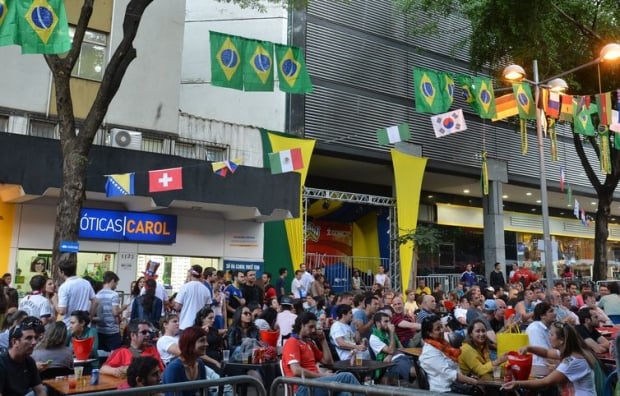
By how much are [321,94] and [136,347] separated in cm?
1469

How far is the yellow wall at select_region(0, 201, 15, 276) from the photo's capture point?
541 inches

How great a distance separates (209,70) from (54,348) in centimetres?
1433

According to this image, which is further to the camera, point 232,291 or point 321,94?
point 321,94

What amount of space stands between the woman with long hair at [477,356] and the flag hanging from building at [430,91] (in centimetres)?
1002

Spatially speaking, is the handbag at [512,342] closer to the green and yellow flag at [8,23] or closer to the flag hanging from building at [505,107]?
the green and yellow flag at [8,23]

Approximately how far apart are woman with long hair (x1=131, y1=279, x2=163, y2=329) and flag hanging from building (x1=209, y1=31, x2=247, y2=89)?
17.2 feet

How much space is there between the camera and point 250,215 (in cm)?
1714

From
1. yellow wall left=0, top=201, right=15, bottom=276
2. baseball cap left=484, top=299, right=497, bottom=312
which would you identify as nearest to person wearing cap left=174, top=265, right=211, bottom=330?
baseball cap left=484, top=299, right=497, bottom=312

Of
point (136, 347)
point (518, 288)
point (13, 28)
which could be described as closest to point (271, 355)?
point (136, 347)

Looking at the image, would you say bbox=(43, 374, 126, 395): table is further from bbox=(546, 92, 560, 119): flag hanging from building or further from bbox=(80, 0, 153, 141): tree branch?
bbox=(546, 92, 560, 119): flag hanging from building

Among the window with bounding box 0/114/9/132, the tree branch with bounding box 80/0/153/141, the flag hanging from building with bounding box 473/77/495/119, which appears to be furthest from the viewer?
the flag hanging from building with bounding box 473/77/495/119

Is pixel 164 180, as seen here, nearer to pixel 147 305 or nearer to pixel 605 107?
pixel 147 305

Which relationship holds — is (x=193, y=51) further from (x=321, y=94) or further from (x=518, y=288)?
(x=518, y=288)

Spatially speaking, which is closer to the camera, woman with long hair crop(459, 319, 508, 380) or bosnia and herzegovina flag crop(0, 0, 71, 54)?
woman with long hair crop(459, 319, 508, 380)
